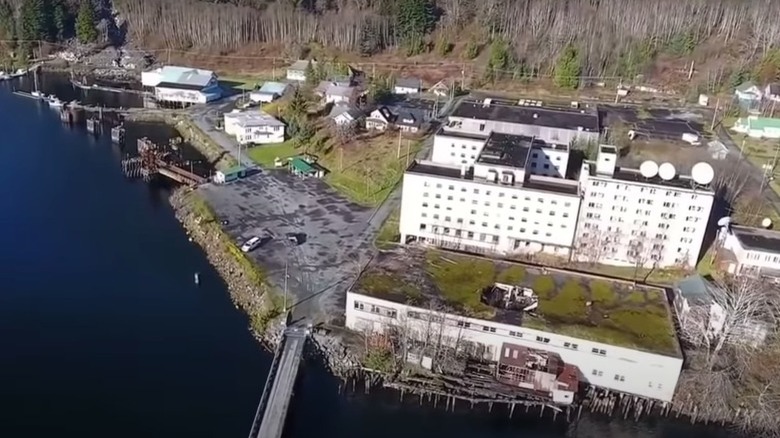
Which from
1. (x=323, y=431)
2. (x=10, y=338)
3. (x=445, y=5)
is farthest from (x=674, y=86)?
(x=10, y=338)

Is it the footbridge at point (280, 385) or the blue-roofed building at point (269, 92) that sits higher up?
the blue-roofed building at point (269, 92)

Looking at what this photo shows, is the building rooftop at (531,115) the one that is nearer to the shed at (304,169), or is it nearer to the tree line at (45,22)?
the shed at (304,169)

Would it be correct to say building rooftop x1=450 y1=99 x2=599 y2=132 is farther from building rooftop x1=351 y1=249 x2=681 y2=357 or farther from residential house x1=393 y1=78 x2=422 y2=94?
building rooftop x1=351 y1=249 x2=681 y2=357

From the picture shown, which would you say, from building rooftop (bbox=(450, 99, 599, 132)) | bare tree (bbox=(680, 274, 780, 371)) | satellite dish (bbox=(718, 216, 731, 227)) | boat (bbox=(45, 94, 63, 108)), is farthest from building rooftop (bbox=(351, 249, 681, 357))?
boat (bbox=(45, 94, 63, 108))

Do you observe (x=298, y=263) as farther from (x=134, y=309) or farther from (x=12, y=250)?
(x=12, y=250)

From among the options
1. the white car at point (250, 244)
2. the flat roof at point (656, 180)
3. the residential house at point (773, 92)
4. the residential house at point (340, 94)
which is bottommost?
the white car at point (250, 244)

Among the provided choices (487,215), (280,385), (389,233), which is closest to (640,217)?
(487,215)

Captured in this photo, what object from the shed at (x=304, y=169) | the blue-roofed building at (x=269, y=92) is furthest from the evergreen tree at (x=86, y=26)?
the shed at (x=304, y=169)

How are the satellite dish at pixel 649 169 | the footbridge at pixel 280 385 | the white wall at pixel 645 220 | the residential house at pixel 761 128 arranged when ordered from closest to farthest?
1. the footbridge at pixel 280 385
2. the white wall at pixel 645 220
3. the satellite dish at pixel 649 169
4. the residential house at pixel 761 128
